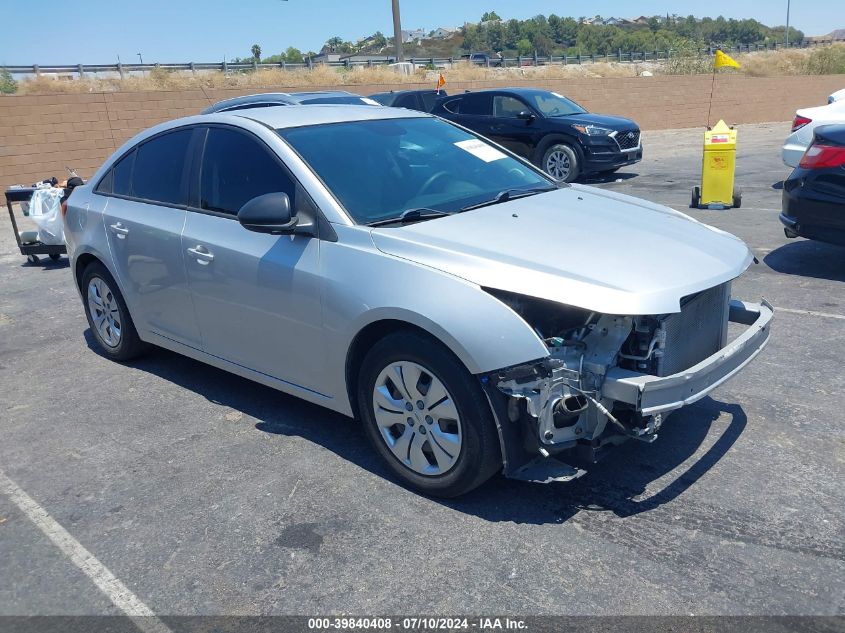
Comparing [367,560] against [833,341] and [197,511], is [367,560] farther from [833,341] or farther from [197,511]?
[833,341]

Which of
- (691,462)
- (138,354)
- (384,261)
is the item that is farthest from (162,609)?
(138,354)

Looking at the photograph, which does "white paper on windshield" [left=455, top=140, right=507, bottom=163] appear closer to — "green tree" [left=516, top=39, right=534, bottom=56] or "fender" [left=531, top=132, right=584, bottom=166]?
"fender" [left=531, top=132, right=584, bottom=166]

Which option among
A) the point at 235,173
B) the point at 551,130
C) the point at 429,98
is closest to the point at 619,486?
the point at 235,173

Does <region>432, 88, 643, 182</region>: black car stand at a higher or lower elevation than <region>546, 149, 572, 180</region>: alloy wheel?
higher

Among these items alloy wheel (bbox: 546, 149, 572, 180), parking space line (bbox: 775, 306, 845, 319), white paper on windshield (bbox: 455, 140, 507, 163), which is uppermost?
white paper on windshield (bbox: 455, 140, 507, 163)

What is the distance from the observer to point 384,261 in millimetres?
3660

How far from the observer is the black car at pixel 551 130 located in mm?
14562

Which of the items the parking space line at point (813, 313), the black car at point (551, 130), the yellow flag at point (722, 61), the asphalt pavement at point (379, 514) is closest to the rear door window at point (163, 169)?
the asphalt pavement at point (379, 514)

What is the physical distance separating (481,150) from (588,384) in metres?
2.09

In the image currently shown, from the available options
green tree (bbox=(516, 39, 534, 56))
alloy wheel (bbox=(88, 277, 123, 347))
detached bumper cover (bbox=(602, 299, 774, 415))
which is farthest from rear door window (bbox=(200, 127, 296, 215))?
green tree (bbox=(516, 39, 534, 56))

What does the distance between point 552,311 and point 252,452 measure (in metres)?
1.87

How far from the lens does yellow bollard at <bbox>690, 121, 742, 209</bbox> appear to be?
33.6 ft

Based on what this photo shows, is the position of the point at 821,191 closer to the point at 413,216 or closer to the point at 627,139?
the point at 413,216

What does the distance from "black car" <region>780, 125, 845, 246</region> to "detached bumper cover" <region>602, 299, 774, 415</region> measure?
359 centimetres
